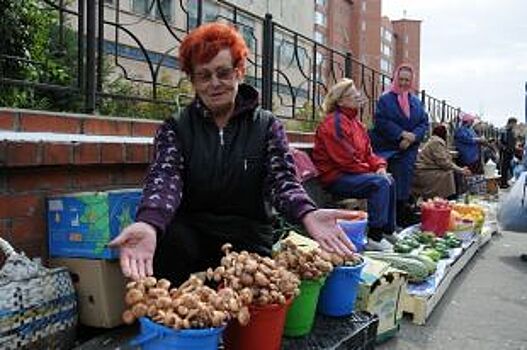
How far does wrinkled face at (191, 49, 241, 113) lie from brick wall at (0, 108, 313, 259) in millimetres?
678

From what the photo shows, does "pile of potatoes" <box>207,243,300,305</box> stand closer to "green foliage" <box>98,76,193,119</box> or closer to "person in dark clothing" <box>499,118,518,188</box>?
"green foliage" <box>98,76,193,119</box>

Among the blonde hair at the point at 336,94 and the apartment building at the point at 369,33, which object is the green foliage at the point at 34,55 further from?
the apartment building at the point at 369,33

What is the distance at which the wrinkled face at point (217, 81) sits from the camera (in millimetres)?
2695

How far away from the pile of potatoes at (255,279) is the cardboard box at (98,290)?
0.60 metres

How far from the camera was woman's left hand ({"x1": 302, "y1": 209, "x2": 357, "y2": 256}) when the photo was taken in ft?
7.82

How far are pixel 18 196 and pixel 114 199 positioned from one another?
1.33ft

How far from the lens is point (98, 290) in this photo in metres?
2.78

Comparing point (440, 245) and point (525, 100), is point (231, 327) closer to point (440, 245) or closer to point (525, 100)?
point (440, 245)

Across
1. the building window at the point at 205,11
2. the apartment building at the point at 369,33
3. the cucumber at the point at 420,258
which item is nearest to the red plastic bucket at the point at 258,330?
the cucumber at the point at 420,258

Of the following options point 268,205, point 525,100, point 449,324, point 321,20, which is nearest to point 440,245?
point 449,324

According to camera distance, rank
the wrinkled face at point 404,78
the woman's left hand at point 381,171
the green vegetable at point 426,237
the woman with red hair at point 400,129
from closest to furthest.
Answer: the woman's left hand at point 381,171
the green vegetable at point 426,237
the woman with red hair at point 400,129
the wrinkled face at point 404,78

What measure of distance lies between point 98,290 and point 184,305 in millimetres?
842

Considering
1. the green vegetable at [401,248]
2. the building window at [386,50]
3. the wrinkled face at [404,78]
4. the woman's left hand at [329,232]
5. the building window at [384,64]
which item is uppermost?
the building window at [386,50]

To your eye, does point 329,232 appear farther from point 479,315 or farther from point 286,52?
Answer: point 286,52
